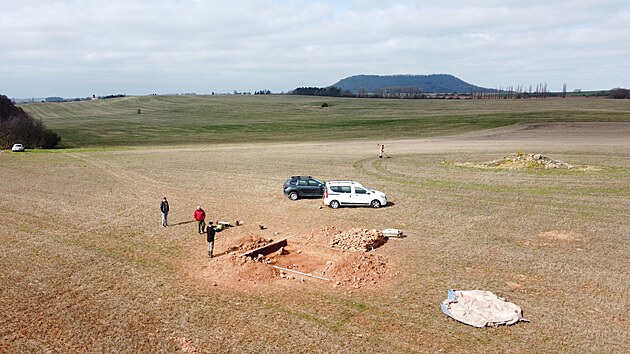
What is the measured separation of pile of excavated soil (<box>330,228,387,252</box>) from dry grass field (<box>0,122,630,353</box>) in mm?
605

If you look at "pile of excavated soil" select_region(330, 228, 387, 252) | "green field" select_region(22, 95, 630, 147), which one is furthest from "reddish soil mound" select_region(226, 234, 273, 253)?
"green field" select_region(22, 95, 630, 147)

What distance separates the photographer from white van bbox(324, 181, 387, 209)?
31750 mm

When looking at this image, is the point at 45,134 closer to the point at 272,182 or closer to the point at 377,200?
the point at 272,182

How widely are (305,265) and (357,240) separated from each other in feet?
10.7

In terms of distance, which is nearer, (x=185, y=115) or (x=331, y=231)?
(x=331, y=231)

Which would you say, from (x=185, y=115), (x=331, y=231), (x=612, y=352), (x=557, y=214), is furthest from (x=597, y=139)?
(x=185, y=115)

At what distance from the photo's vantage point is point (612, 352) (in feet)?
46.0

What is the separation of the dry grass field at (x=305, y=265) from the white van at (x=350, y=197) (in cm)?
63

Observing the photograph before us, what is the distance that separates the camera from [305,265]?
21766 millimetres

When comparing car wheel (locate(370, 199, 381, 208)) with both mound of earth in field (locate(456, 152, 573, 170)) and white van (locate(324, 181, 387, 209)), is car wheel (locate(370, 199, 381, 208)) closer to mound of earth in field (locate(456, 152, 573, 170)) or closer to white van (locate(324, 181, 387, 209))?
white van (locate(324, 181, 387, 209))

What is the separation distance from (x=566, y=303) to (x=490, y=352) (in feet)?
16.5

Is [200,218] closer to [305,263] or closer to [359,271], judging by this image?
[305,263]

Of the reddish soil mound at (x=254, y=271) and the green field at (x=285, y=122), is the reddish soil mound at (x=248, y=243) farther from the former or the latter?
the green field at (x=285, y=122)

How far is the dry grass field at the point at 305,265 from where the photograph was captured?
14984 mm
